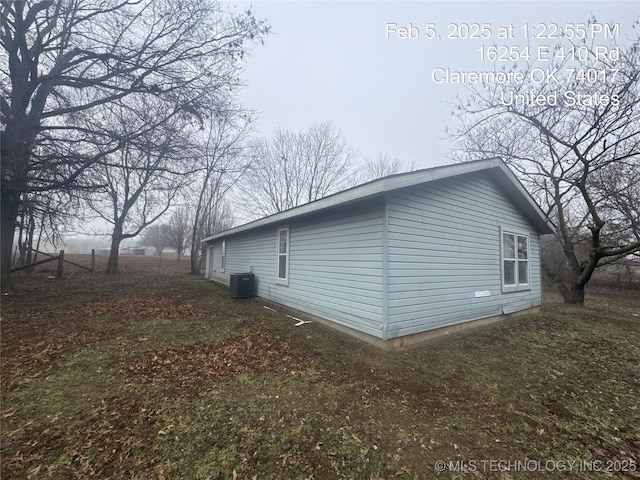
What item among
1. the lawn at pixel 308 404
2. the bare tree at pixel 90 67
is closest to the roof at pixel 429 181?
the lawn at pixel 308 404

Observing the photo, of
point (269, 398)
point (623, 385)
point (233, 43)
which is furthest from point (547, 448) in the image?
point (233, 43)

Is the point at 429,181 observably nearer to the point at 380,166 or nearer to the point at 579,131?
the point at 579,131

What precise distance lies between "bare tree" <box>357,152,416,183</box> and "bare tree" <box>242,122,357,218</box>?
1164 mm

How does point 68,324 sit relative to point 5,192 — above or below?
below

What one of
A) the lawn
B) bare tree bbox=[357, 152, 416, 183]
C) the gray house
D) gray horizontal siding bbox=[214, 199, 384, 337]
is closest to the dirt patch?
the lawn

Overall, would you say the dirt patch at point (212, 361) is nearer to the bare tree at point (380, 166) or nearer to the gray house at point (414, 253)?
the gray house at point (414, 253)

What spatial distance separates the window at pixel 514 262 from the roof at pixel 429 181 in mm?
898

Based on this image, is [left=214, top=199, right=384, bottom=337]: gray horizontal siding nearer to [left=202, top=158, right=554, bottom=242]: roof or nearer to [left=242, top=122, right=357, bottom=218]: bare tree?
[left=202, top=158, right=554, bottom=242]: roof

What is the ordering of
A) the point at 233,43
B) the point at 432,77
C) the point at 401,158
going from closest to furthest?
the point at 432,77
the point at 233,43
the point at 401,158

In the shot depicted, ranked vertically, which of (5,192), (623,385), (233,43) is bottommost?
(623,385)

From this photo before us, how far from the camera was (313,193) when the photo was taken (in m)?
22.2

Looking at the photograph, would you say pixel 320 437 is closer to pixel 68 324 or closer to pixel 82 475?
pixel 82 475

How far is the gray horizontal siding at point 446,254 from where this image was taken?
15.6ft

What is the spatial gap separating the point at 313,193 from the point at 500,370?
19.5 m
